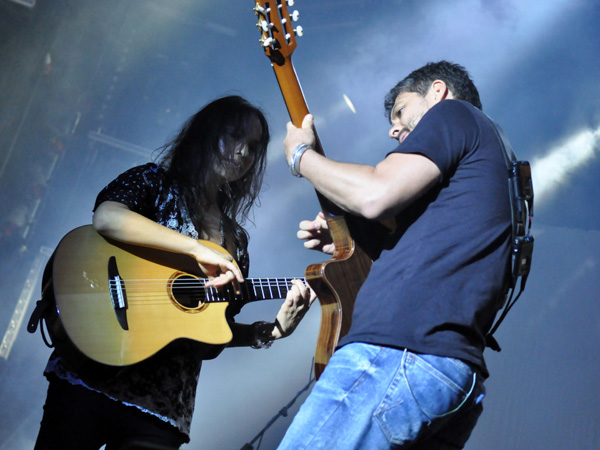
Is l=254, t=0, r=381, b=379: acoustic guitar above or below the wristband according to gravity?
above

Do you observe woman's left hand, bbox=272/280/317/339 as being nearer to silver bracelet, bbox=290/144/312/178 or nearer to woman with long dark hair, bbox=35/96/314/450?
woman with long dark hair, bbox=35/96/314/450

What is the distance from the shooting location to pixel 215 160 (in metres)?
2.63

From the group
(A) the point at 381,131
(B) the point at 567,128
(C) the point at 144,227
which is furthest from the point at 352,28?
(C) the point at 144,227

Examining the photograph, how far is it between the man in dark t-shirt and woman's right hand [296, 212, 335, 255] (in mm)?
498

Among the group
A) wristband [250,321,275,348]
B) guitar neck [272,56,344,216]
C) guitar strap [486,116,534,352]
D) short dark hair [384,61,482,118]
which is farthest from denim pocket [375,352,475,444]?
wristband [250,321,275,348]

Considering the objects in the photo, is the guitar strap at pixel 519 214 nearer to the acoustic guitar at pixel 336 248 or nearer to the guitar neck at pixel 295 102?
the acoustic guitar at pixel 336 248

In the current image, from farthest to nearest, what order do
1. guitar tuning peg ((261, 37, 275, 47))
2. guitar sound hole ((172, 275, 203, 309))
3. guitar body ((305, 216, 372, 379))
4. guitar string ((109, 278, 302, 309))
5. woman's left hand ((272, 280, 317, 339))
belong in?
woman's left hand ((272, 280, 317, 339)) → guitar sound hole ((172, 275, 203, 309)) → guitar string ((109, 278, 302, 309)) → guitar tuning peg ((261, 37, 275, 47)) → guitar body ((305, 216, 372, 379))

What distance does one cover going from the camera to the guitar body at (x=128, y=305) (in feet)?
5.97

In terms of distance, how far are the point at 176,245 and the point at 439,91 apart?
3.85 ft

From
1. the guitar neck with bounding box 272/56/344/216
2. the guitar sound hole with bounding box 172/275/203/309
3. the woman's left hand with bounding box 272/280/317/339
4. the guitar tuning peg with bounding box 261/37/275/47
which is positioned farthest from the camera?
the woman's left hand with bounding box 272/280/317/339

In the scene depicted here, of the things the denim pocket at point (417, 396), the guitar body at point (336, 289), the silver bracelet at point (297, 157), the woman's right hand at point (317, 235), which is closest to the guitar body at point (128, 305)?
the woman's right hand at point (317, 235)

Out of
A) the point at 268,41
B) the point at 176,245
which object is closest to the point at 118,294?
the point at 176,245

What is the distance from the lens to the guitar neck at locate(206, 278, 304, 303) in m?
2.20

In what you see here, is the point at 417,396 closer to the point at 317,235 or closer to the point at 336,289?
the point at 336,289
